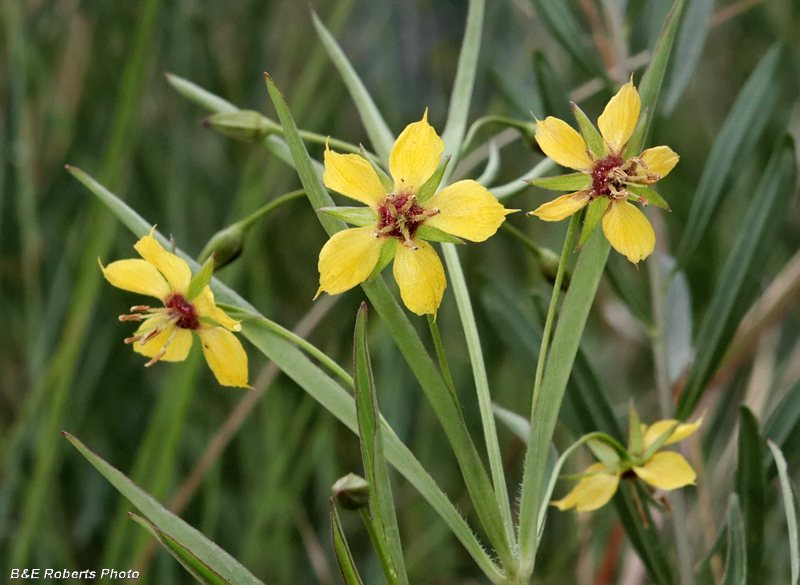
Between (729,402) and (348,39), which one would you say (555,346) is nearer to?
(729,402)

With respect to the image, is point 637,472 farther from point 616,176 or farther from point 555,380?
point 616,176

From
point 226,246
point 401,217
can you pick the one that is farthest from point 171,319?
point 401,217

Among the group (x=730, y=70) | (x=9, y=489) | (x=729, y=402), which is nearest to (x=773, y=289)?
(x=729, y=402)

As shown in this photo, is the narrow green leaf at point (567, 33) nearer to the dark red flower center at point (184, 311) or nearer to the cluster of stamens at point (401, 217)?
the cluster of stamens at point (401, 217)

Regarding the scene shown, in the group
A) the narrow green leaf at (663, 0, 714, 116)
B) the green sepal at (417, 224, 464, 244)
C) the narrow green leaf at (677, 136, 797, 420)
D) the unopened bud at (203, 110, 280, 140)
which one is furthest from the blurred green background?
the green sepal at (417, 224, 464, 244)

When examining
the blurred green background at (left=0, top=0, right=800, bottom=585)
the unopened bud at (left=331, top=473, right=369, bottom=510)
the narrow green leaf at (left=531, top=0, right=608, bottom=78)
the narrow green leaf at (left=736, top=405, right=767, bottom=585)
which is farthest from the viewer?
the blurred green background at (left=0, top=0, right=800, bottom=585)

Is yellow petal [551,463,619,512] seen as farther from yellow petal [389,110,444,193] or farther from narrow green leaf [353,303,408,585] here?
yellow petal [389,110,444,193]
